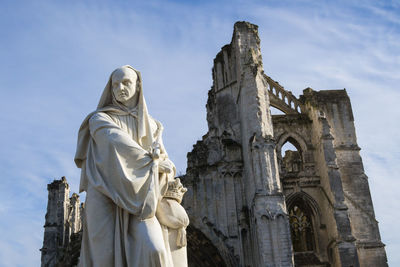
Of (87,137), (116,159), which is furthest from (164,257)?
(87,137)

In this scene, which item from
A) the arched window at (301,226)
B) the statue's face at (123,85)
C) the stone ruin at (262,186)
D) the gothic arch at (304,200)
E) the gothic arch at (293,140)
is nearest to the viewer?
the statue's face at (123,85)

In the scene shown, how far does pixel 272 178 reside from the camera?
15.4 metres

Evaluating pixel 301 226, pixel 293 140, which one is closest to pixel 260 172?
pixel 301 226

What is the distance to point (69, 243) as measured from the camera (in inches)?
788

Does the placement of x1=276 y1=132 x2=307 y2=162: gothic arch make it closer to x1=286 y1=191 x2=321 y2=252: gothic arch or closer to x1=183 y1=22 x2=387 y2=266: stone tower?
x1=183 y1=22 x2=387 y2=266: stone tower

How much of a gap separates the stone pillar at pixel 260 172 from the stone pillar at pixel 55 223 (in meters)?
7.93

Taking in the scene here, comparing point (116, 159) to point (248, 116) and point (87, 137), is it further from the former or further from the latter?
point (248, 116)

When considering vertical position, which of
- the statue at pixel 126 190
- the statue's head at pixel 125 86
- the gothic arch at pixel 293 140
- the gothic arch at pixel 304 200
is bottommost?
the statue at pixel 126 190

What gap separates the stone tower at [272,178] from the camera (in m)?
15.5

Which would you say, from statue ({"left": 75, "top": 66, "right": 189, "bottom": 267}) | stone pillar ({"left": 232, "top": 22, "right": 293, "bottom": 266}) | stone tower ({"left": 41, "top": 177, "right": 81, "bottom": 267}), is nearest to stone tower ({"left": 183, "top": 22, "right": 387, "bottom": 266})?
stone pillar ({"left": 232, "top": 22, "right": 293, "bottom": 266})

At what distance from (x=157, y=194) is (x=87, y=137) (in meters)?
0.58

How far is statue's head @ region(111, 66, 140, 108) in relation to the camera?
296cm

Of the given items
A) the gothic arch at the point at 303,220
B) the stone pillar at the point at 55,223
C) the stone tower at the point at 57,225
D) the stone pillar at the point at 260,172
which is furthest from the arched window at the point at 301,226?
the stone pillar at the point at 55,223

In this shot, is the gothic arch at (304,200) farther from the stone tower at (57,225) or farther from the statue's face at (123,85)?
the statue's face at (123,85)
